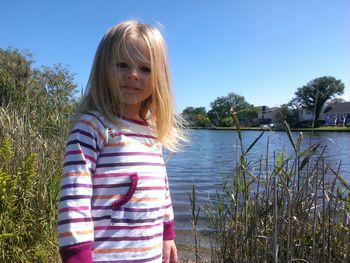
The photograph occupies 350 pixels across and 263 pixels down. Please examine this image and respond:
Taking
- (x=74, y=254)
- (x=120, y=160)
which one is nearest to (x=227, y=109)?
(x=120, y=160)

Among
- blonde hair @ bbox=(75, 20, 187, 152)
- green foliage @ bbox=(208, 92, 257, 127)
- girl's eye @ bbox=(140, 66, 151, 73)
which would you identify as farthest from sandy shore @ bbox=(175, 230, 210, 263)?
girl's eye @ bbox=(140, 66, 151, 73)

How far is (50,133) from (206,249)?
8.39ft

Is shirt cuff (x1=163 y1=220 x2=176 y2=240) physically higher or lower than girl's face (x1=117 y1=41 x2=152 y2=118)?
lower

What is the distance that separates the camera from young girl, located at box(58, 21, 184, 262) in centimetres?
121

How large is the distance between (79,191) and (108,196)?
0.13m

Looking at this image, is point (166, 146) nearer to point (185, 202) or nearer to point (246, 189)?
point (246, 189)

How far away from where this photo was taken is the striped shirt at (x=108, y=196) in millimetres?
1183

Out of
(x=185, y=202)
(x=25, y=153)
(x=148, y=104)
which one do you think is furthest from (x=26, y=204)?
(x=185, y=202)

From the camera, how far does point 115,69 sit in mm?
1488

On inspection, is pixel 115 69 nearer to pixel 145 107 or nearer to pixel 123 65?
pixel 123 65

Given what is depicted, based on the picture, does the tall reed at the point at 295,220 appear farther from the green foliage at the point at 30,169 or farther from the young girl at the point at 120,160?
the green foliage at the point at 30,169

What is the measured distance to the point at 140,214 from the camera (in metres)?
1.39

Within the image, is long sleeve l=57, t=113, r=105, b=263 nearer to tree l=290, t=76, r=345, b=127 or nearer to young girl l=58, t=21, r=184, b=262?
young girl l=58, t=21, r=184, b=262

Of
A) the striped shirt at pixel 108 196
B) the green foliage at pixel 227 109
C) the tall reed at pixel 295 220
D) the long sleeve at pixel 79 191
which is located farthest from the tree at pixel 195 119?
the long sleeve at pixel 79 191
